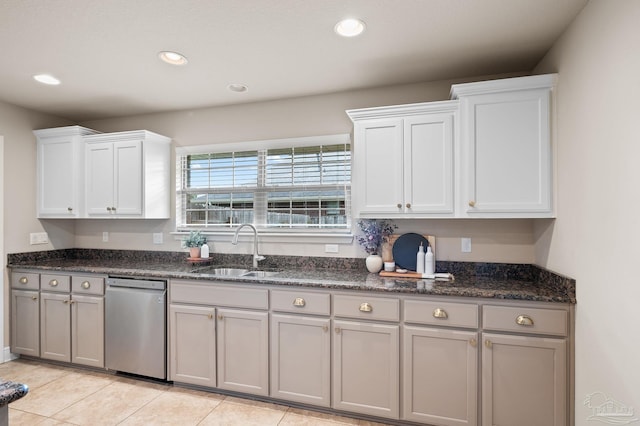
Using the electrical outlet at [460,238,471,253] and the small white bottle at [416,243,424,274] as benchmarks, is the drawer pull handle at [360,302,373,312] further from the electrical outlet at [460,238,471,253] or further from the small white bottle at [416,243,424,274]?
the electrical outlet at [460,238,471,253]

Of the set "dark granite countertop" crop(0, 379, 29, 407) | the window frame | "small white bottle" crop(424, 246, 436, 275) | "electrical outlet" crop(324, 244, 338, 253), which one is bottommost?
"dark granite countertop" crop(0, 379, 29, 407)

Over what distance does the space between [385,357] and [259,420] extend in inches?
38.5

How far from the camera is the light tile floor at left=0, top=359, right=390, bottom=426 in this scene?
2379 mm

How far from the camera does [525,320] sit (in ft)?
6.74

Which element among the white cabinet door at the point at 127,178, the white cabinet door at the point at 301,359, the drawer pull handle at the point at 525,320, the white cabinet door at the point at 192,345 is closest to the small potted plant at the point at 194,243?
the white cabinet door at the point at 127,178

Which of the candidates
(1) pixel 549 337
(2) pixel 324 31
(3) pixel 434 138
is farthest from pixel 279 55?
(1) pixel 549 337

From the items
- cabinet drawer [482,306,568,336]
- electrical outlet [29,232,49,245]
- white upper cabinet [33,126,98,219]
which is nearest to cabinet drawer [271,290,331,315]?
cabinet drawer [482,306,568,336]

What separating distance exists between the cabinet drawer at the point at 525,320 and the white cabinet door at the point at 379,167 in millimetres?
932

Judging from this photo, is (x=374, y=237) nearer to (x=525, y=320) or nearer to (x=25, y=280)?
(x=525, y=320)

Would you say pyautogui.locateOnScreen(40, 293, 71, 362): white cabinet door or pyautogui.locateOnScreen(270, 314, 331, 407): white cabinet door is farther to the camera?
pyautogui.locateOnScreen(40, 293, 71, 362): white cabinet door

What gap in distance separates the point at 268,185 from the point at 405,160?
1415mm

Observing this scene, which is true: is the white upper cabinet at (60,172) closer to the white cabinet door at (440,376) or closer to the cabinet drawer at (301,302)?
the cabinet drawer at (301,302)

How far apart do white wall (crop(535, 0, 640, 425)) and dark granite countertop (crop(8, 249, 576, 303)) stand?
27 cm

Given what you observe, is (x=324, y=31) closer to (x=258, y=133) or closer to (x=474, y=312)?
(x=258, y=133)
